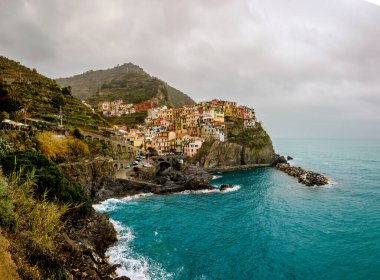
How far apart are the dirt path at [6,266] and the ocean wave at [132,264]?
15790 mm

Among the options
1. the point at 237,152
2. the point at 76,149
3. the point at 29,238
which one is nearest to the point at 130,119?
the point at 237,152

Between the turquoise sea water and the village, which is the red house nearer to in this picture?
the village

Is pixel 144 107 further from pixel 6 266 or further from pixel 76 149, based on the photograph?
pixel 6 266

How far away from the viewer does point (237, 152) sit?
9525cm

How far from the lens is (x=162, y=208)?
146ft

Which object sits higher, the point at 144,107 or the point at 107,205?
the point at 144,107

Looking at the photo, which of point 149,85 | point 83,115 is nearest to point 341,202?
point 83,115

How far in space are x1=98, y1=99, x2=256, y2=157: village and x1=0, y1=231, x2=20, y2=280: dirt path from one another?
242 ft

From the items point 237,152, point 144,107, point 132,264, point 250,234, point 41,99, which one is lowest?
point 250,234

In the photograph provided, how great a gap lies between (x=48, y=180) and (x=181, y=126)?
85.7m

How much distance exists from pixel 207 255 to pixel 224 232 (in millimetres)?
7408

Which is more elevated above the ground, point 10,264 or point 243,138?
point 243,138

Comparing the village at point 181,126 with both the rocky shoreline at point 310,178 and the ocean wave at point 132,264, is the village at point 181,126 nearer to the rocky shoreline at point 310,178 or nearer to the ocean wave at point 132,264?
the rocky shoreline at point 310,178

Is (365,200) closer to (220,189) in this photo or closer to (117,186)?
(220,189)
